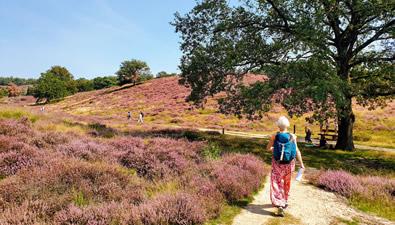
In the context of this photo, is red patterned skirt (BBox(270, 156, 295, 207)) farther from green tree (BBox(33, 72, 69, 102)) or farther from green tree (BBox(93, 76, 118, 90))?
green tree (BBox(93, 76, 118, 90))

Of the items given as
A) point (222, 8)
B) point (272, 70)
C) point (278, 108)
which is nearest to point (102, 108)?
point (278, 108)

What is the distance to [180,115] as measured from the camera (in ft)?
181

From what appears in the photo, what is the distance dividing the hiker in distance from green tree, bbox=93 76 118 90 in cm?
12622

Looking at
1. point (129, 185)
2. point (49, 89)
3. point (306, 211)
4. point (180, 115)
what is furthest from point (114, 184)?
point (49, 89)

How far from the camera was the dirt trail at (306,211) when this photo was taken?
6.65 m

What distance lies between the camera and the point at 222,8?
21.1m

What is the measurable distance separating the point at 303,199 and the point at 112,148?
24.1ft

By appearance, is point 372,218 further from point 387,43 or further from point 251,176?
point 387,43

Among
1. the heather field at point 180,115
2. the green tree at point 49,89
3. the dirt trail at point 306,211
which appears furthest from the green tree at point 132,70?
the dirt trail at point 306,211

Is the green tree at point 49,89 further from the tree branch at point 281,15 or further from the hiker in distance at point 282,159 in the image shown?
the hiker in distance at point 282,159

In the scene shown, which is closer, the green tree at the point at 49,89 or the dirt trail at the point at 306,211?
the dirt trail at the point at 306,211

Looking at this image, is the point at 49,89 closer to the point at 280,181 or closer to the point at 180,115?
the point at 180,115

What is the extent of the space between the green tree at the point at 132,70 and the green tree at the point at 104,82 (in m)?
25.6

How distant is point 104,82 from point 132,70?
30.7 m
